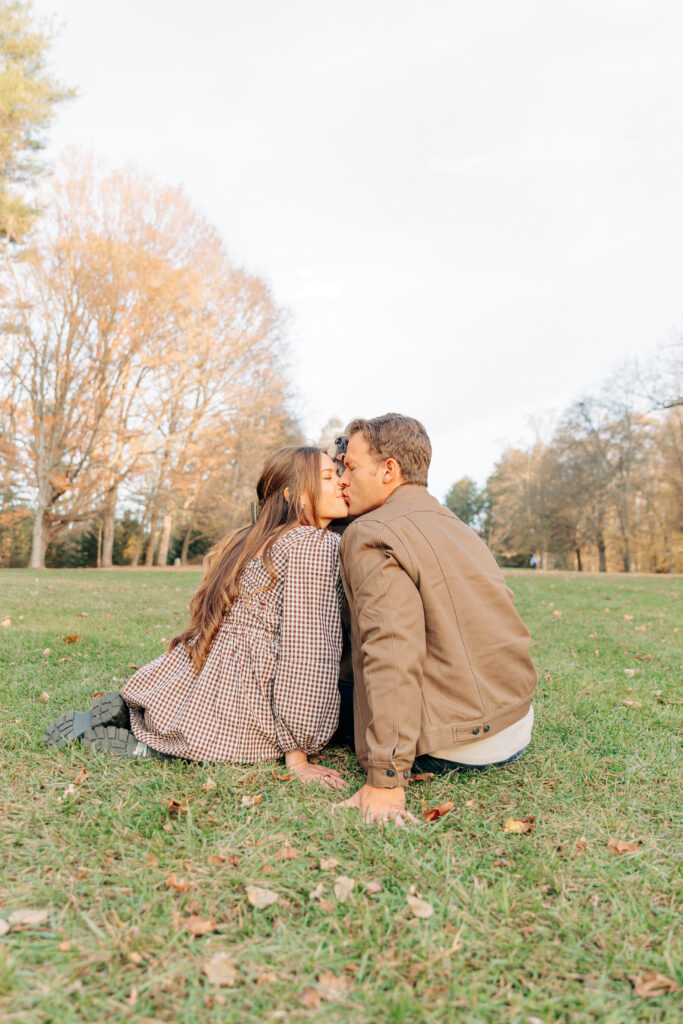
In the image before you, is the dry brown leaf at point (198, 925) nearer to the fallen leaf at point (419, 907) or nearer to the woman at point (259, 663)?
the fallen leaf at point (419, 907)

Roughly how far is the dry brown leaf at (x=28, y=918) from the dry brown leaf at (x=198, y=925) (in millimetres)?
392

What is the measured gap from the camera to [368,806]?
246 cm

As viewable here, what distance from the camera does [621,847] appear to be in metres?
2.31

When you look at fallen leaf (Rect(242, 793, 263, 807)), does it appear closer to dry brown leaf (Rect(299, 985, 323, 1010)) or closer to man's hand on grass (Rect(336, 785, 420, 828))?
man's hand on grass (Rect(336, 785, 420, 828))

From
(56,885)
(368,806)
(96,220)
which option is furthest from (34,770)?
(96,220)

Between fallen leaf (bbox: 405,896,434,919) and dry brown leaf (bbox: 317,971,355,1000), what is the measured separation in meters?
0.32

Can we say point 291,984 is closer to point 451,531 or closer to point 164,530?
point 451,531

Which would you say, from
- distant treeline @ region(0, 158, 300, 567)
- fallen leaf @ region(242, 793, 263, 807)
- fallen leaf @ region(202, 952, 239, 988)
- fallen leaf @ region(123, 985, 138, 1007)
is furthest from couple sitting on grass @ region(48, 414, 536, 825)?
distant treeline @ region(0, 158, 300, 567)

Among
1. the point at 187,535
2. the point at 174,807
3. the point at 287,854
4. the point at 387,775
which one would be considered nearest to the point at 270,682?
the point at 174,807

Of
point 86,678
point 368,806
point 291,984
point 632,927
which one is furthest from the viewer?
point 86,678

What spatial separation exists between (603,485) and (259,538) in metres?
35.9

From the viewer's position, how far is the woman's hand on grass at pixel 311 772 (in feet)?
9.20

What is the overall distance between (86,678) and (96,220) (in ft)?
58.6

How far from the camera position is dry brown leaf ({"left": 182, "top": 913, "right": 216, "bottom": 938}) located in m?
1.78
